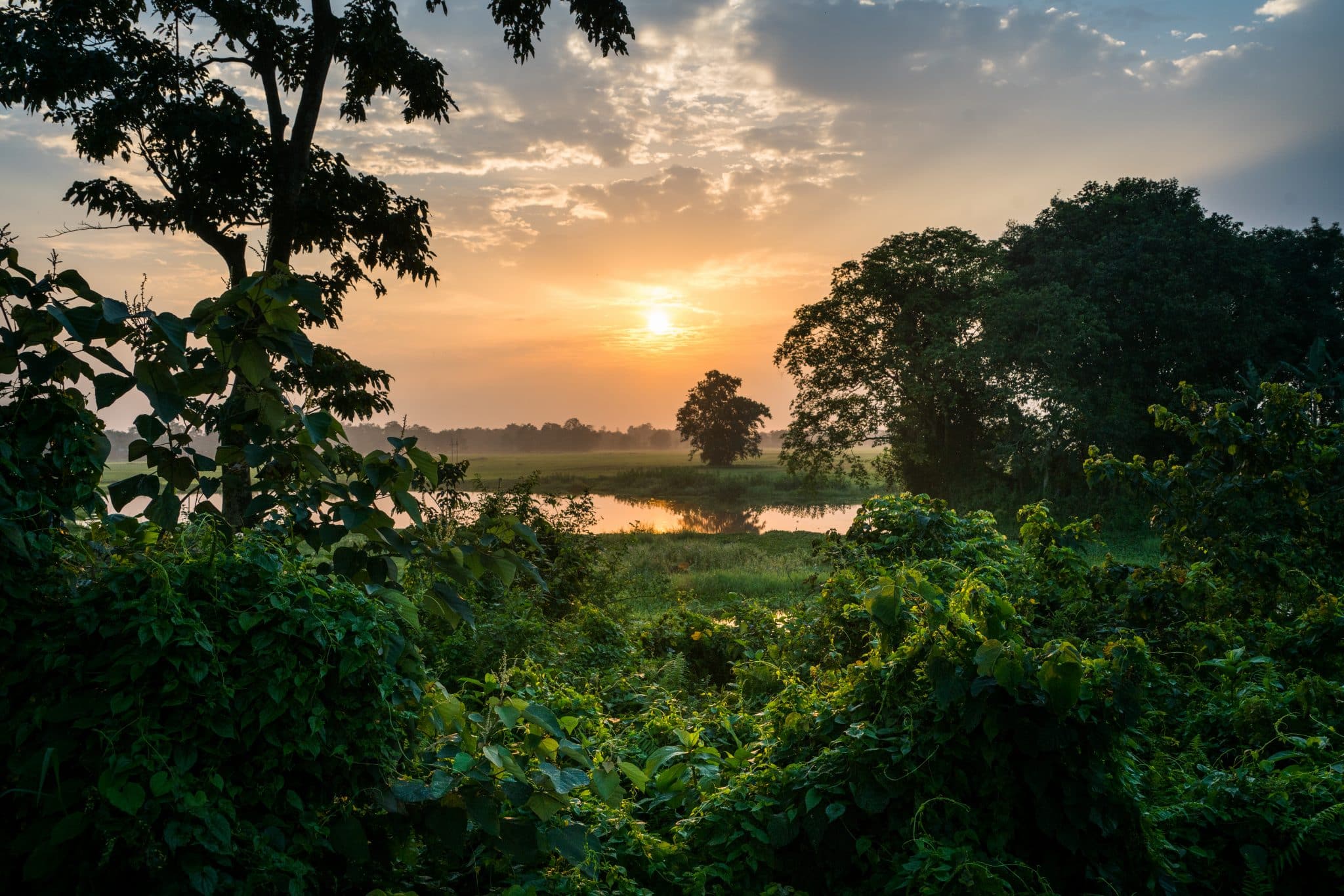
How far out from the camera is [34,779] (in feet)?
6.35

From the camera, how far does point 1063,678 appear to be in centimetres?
276

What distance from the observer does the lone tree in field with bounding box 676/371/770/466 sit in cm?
5638

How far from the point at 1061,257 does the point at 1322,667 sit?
24.2 m

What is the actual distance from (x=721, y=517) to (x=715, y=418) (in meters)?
22.7

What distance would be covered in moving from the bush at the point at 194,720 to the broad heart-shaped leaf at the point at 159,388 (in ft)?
1.33

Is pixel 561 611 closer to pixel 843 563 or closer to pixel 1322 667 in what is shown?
pixel 843 563

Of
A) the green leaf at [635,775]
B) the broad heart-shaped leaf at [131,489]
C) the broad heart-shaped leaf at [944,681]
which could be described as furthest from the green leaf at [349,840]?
the broad heart-shaped leaf at [944,681]

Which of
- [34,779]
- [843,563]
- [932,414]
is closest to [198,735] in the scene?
[34,779]

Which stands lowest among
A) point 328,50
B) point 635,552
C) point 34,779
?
point 635,552

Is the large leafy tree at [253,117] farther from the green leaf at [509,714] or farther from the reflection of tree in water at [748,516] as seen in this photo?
the reflection of tree in water at [748,516]

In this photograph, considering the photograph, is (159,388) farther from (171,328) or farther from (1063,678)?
(1063,678)

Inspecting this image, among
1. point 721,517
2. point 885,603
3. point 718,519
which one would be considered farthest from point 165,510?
point 721,517

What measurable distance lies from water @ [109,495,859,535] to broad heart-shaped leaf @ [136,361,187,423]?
24.3m

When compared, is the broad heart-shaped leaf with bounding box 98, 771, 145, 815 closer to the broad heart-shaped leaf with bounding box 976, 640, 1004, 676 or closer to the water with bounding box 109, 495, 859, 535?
the broad heart-shaped leaf with bounding box 976, 640, 1004, 676
